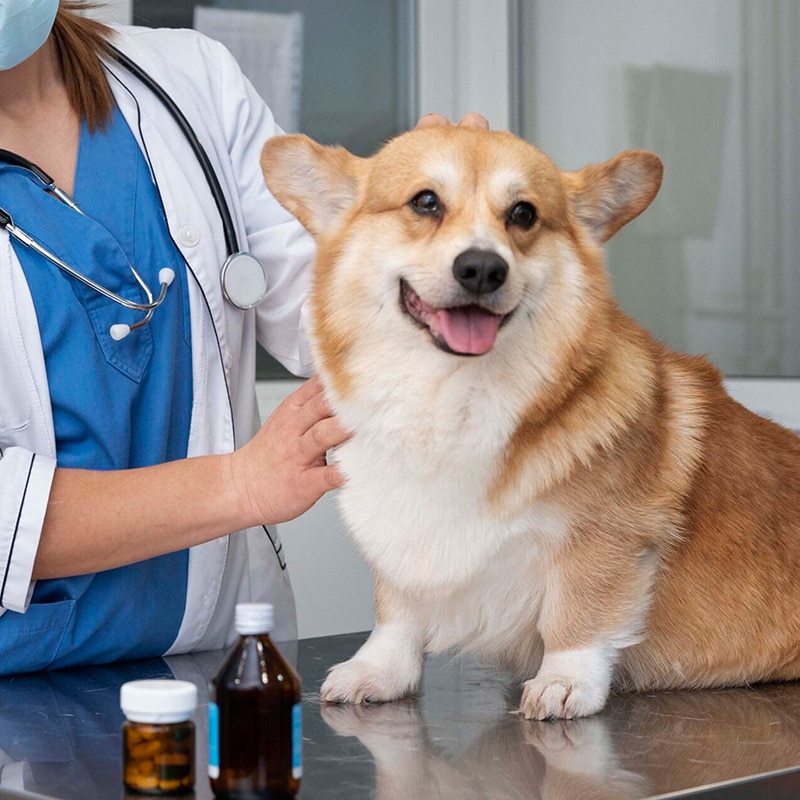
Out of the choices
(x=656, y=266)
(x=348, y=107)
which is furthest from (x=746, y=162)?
(x=348, y=107)

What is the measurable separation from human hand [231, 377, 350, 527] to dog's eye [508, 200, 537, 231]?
Result: 28 centimetres

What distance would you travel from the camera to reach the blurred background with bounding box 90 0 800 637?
7.69ft

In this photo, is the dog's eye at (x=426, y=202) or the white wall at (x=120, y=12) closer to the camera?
the dog's eye at (x=426, y=202)

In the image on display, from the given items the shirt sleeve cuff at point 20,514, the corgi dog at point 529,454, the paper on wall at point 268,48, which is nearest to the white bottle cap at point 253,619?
the corgi dog at point 529,454

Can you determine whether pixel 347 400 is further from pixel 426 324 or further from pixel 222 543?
pixel 222 543

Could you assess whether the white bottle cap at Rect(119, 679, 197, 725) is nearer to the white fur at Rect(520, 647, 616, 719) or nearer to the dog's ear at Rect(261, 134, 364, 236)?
the white fur at Rect(520, 647, 616, 719)

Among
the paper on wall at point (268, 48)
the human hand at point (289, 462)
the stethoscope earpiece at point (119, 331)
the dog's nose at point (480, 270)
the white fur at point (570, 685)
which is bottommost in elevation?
the white fur at point (570, 685)

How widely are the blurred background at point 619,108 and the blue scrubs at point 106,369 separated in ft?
3.04

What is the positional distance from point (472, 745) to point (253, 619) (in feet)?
0.96

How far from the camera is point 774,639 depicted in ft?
4.05

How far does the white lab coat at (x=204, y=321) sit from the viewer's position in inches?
50.3

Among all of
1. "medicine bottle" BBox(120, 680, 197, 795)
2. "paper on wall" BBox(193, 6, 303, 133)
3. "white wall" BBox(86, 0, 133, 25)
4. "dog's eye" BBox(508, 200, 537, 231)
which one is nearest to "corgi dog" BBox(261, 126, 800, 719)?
"dog's eye" BBox(508, 200, 537, 231)

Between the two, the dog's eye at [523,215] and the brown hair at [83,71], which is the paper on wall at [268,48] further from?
the dog's eye at [523,215]

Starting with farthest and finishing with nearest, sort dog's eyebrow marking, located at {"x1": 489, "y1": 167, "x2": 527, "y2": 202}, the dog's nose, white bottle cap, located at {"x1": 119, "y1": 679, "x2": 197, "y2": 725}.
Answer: dog's eyebrow marking, located at {"x1": 489, "y1": 167, "x2": 527, "y2": 202} < the dog's nose < white bottle cap, located at {"x1": 119, "y1": 679, "x2": 197, "y2": 725}
